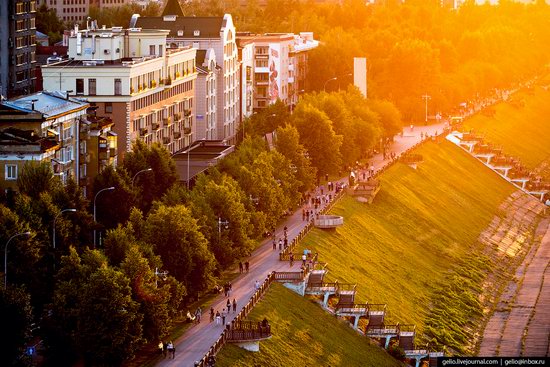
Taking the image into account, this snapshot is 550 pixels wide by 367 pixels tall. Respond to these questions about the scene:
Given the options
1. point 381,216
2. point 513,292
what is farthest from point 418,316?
point 381,216

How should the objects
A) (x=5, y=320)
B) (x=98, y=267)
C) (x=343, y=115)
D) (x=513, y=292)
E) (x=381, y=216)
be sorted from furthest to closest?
(x=343, y=115), (x=381, y=216), (x=513, y=292), (x=98, y=267), (x=5, y=320)

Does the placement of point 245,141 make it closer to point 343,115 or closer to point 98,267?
point 343,115

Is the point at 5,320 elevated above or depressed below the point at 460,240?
above

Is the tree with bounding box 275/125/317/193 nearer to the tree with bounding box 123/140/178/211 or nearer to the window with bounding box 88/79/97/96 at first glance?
the window with bounding box 88/79/97/96

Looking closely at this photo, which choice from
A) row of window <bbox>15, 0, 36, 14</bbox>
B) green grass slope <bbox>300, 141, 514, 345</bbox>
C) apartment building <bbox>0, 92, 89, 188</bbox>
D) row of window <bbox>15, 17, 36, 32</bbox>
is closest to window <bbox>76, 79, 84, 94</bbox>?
apartment building <bbox>0, 92, 89, 188</bbox>

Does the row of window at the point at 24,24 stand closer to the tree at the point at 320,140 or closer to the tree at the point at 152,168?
the tree at the point at 320,140

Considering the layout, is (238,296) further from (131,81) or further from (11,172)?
(131,81)

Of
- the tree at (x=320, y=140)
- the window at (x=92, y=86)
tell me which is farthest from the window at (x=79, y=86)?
the tree at (x=320, y=140)
